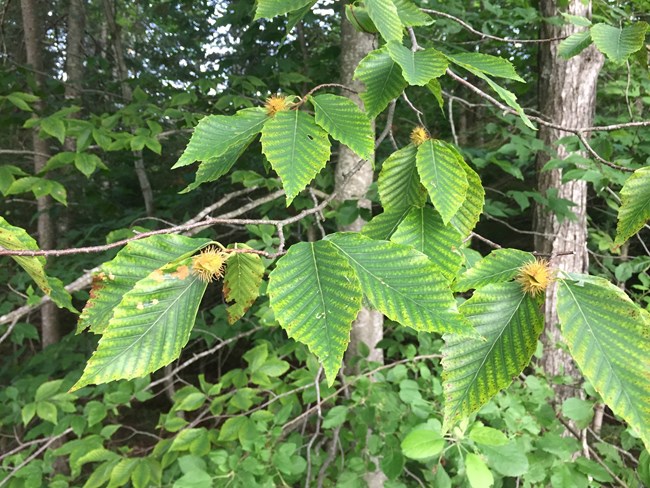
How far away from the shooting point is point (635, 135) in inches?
70.0

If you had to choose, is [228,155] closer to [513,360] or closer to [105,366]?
[105,366]

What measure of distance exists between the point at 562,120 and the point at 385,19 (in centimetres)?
167

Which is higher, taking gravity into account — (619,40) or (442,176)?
(619,40)

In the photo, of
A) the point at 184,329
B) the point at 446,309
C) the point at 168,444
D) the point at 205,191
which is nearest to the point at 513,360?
the point at 446,309

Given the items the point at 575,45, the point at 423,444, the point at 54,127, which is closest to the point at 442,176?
the point at 423,444

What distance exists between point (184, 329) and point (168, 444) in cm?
115

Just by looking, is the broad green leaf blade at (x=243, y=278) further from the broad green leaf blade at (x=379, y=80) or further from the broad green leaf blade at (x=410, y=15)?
the broad green leaf blade at (x=410, y=15)

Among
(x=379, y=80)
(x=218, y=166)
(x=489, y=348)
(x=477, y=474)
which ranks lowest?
(x=477, y=474)

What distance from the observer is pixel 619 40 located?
93 centimetres

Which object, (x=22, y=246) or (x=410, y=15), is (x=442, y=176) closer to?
(x=410, y=15)

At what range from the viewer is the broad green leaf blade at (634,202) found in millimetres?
620

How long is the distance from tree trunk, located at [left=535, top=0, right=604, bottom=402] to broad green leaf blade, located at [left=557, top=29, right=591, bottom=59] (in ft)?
2.91

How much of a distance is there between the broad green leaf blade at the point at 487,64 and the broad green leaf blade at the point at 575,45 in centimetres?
56

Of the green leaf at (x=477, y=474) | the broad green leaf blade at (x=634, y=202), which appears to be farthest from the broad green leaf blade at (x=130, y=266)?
the green leaf at (x=477, y=474)
